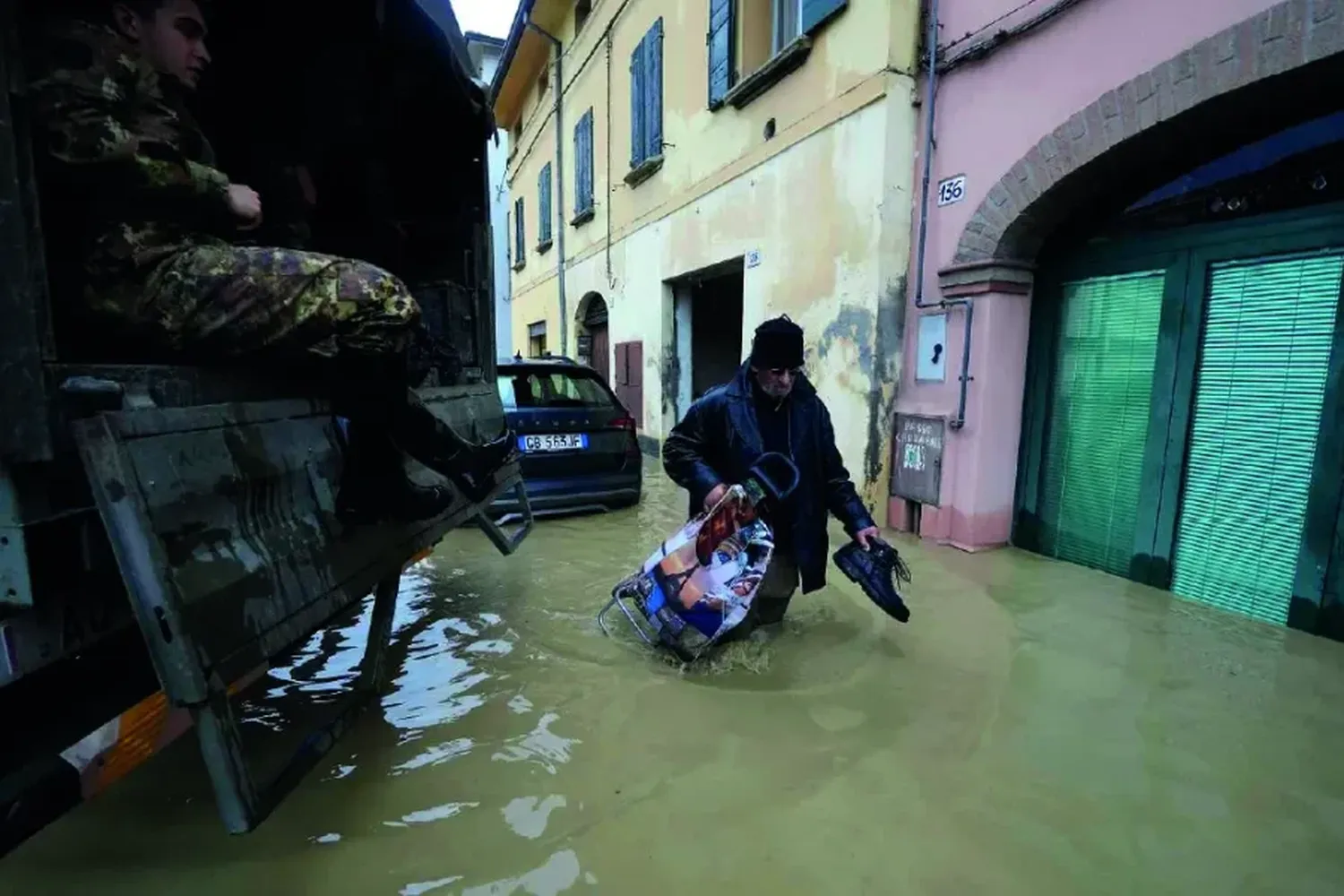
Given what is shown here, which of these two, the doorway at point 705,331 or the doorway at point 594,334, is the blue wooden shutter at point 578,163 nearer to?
the doorway at point 594,334

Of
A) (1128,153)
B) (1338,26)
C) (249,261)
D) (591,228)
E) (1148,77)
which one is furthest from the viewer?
(591,228)

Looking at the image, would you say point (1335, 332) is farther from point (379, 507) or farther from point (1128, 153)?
point (379, 507)

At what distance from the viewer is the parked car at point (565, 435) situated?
211 inches

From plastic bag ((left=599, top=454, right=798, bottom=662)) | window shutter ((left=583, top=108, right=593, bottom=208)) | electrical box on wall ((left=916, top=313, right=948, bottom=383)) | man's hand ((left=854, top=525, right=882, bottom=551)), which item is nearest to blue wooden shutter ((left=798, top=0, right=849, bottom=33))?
electrical box on wall ((left=916, top=313, right=948, bottom=383))

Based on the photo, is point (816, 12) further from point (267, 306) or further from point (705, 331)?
A: point (267, 306)

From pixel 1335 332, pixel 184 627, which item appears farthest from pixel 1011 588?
pixel 184 627

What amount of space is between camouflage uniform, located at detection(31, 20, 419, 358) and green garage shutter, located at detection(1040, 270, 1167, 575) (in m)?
4.41

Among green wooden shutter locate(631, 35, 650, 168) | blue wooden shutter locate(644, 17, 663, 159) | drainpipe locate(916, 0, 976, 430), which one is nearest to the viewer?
drainpipe locate(916, 0, 976, 430)

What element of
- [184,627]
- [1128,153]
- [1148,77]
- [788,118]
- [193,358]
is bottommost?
[184,627]

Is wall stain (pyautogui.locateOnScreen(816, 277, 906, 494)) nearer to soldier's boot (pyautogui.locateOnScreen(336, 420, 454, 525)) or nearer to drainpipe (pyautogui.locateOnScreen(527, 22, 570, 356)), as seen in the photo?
soldier's boot (pyautogui.locateOnScreen(336, 420, 454, 525))

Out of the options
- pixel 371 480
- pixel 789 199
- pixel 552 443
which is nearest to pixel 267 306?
pixel 371 480

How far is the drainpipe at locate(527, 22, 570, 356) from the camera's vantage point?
1313cm

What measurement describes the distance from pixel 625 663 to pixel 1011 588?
102 inches

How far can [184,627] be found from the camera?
4.08ft
